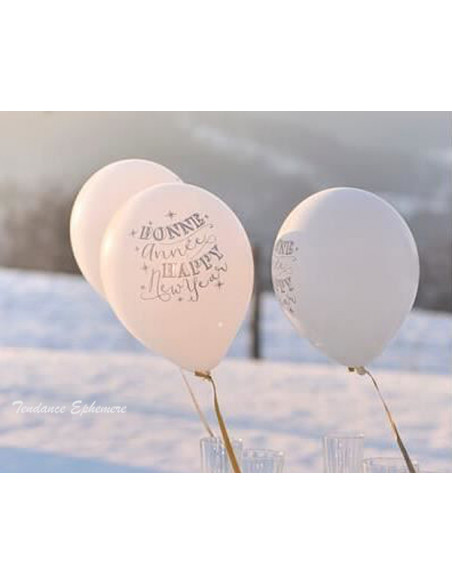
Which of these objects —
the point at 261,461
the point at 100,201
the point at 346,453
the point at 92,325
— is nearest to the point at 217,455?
the point at 261,461

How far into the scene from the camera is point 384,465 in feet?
8.48

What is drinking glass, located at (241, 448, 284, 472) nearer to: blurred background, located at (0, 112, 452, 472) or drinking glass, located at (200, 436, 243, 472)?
drinking glass, located at (200, 436, 243, 472)

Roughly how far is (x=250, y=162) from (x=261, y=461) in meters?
1.37

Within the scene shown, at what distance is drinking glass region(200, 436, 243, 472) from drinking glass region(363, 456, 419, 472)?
0.36m

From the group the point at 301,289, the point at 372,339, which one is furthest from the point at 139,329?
the point at 372,339

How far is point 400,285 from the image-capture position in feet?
7.99

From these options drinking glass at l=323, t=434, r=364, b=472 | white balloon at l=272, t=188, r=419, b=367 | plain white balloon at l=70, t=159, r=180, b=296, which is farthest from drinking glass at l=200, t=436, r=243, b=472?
plain white balloon at l=70, t=159, r=180, b=296

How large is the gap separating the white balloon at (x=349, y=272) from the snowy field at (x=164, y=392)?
0.80 m

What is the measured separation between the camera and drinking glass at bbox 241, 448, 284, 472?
2629 millimetres

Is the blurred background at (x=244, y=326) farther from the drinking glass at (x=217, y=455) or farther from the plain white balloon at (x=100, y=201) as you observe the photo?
the plain white balloon at (x=100, y=201)

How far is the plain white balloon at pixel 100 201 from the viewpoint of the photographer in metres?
2.65

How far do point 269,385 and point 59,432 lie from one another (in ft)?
3.12
